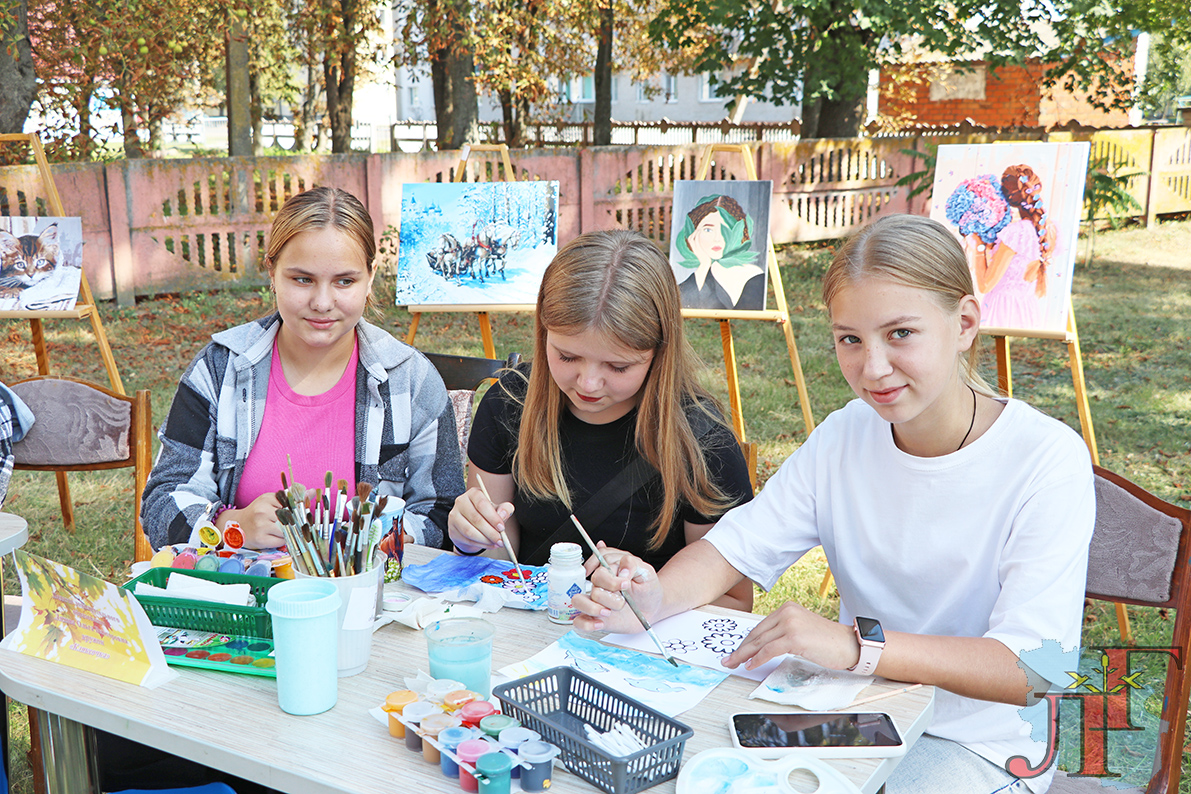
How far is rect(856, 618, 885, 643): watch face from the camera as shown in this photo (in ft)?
4.63

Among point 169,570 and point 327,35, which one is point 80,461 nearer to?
point 169,570

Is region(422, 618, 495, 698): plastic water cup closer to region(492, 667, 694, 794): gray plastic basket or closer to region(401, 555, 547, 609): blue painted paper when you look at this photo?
region(492, 667, 694, 794): gray plastic basket

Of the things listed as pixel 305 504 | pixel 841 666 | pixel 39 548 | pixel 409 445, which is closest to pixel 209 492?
pixel 409 445

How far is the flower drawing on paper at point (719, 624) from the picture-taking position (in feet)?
5.35

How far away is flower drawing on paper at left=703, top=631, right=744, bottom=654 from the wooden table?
0.32 feet

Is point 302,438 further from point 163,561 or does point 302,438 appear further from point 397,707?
point 397,707

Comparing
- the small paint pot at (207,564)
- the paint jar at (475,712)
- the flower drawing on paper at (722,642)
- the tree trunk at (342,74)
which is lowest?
the flower drawing on paper at (722,642)

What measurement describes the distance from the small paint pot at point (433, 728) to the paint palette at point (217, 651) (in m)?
0.29

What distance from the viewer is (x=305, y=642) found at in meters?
1.29

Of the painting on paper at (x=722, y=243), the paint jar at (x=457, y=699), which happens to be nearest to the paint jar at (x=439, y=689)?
the paint jar at (x=457, y=699)

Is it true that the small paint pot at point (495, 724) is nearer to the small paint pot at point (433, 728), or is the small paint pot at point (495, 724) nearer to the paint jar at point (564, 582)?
the small paint pot at point (433, 728)

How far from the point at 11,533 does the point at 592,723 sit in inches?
53.0

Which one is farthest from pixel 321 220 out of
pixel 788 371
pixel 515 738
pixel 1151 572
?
pixel 788 371

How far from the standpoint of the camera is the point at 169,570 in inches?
62.4
